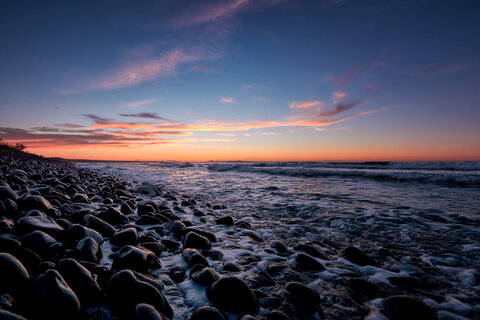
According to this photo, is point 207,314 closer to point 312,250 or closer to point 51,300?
point 51,300

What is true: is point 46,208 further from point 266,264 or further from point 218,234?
point 266,264

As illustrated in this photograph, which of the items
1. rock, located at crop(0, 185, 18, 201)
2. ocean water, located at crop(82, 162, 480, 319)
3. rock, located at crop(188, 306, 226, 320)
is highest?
rock, located at crop(0, 185, 18, 201)

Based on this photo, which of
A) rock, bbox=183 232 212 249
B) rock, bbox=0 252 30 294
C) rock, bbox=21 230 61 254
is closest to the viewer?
rock, bbox=0 252 30 294

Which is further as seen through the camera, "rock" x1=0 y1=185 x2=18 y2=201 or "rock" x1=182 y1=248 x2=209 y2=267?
"rock" x1=0 y1=185 x2=18 y2=201

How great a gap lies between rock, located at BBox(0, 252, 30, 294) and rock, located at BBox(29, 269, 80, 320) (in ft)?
0.47

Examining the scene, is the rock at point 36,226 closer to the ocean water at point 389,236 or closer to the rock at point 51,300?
the rock at point 51,300

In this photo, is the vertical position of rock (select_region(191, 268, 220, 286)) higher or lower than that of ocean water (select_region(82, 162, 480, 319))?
higher

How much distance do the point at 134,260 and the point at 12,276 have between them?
2.69 feet

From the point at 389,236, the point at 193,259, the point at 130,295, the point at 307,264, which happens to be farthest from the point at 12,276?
the point at 389,236

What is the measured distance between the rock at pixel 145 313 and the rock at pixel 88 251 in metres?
0.99

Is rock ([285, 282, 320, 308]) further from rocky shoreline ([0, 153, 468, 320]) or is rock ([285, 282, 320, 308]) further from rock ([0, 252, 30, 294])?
rock ([0, 252, 30, 294])

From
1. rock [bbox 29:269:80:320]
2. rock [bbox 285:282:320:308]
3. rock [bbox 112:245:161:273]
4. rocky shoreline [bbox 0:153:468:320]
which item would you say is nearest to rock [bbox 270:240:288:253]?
rocky shoreline [bbox 0:153:468:320]

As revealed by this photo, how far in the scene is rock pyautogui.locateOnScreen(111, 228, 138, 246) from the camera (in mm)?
2570

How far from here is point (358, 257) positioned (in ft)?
8.36
